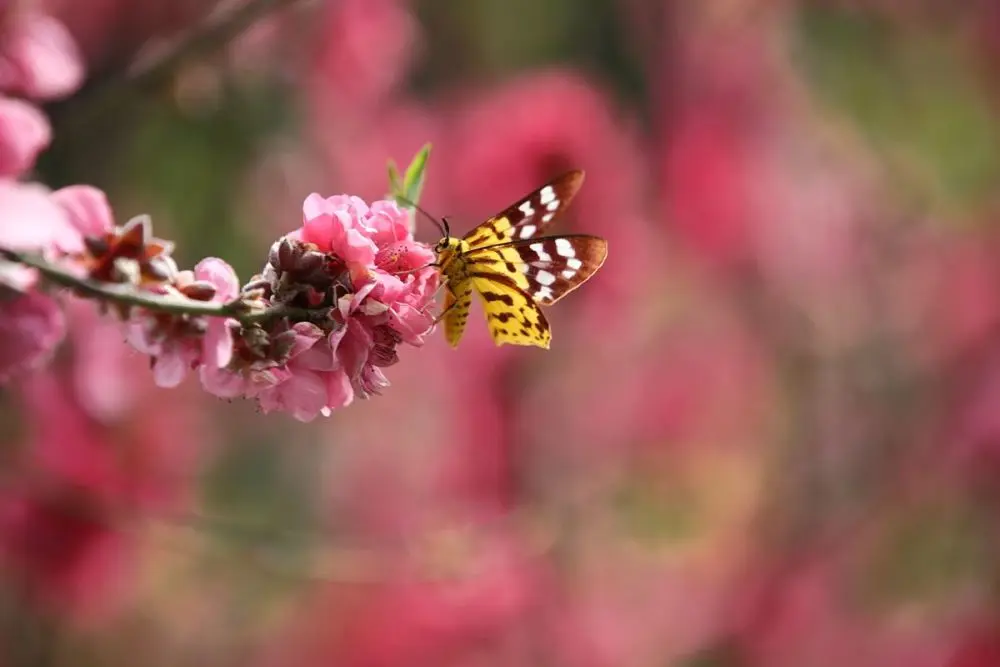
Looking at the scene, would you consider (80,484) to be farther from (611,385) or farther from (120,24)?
(611,385)

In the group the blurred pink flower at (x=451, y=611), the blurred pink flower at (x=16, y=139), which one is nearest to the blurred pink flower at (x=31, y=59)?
the blurred pink flower at (x=16, y=139)

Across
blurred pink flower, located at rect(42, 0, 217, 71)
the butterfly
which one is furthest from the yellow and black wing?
blurred pink flower, located at rect(42, 0, 217, 71)

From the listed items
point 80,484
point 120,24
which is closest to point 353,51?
point 120,24

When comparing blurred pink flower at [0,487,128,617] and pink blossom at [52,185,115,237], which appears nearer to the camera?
pink blossom at [52,185,115,237]

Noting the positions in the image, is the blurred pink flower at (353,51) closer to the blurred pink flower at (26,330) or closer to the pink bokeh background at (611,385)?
the pink bokeh background at (611,385)

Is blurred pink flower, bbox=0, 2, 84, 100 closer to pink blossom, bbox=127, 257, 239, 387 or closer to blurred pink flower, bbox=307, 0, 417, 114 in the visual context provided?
pink blossom, bbox=127, 257, 239, 387

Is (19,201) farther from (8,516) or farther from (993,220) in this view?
(993,220)
